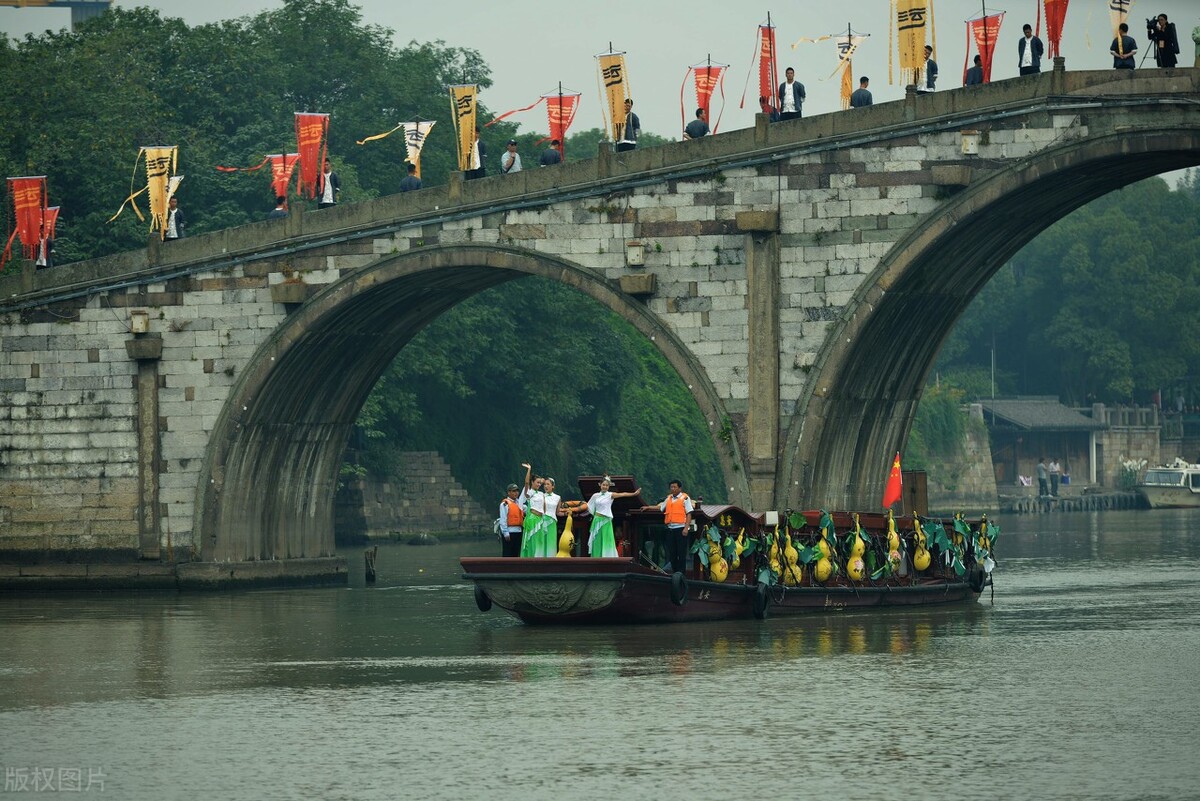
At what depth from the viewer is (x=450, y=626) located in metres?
35.2

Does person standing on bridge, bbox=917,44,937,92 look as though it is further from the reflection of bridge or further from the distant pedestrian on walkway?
the distant pedestrian on walkway

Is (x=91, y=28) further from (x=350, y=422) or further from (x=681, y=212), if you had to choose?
(x=681, y=212)

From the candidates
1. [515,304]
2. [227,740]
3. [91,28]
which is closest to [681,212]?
[227,740]

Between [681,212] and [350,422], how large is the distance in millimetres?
12717

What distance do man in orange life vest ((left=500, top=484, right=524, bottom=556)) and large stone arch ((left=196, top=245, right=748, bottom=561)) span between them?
20.0 feet

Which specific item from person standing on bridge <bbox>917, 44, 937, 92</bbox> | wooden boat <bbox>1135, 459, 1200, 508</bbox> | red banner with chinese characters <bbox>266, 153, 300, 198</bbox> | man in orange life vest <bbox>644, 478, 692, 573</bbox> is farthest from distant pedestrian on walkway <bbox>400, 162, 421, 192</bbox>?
wooden boat <bbox>1135, 459, 1200, 508</bbox>

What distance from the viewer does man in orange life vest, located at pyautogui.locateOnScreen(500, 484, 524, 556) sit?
34219 millimetres

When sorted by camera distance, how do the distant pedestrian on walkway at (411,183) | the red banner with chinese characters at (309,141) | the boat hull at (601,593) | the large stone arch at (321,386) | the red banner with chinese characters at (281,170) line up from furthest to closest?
the red banner with chinese characters at (281,170), the red banner with chinese characters at (309,141), the distant pedestrian on walkway at (411,183), the large stone arch at (321,386), the boat hull at (601,593)

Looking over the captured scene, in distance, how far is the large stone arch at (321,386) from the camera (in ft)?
136

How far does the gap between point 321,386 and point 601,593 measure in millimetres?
16400

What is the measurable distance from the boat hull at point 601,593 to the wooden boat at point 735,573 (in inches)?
0.6

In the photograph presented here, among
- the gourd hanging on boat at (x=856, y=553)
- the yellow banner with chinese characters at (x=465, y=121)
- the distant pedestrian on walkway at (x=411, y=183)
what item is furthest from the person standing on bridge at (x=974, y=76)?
the distant pedestrian on walkway at (x=411, y=183)

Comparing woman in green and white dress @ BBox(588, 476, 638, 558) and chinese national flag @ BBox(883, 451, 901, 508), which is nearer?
woman in green and white dress @ BBox(588, 476, 638, 558)

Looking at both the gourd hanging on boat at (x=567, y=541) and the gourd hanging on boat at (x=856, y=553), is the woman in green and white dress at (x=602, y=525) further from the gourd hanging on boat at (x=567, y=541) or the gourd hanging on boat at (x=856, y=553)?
the gourd hanging on boat at (x=856, y=553)
